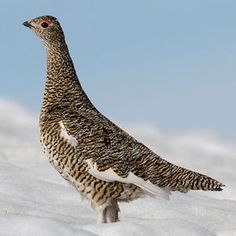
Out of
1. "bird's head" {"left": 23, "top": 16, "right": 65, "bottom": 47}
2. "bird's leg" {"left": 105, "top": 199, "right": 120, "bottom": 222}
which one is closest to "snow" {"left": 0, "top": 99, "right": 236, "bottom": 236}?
"bird's leg" {"left": 105, "top": 199, "right": 120, "bottom": 222}

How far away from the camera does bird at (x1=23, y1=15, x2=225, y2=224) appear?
11.4 meters

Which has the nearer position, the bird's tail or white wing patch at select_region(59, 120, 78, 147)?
white wing patch at select_region(59, 120, 78, 147)

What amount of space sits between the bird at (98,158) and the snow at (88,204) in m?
0.38

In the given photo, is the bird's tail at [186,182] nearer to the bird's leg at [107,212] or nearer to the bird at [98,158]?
the bird at [98,158]

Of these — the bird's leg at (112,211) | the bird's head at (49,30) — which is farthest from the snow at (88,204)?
the bird's head at (49,30)

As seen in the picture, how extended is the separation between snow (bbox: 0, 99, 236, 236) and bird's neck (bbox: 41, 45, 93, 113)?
1.20 metres

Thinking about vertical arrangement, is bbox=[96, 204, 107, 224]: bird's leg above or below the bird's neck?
below

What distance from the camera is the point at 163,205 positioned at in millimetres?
13906

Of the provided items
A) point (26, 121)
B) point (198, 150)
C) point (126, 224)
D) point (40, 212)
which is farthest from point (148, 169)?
point (26, 121)

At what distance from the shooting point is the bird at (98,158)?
450 inches

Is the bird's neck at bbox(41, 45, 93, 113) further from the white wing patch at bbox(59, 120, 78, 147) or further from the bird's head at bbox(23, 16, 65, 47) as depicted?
the white wing patch at bbox(59, 120, 78, 147)

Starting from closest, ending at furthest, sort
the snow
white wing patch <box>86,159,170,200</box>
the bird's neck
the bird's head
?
the snow → white wing patch <box>86,159,170,200</box> → the bird's neck → the bird's head

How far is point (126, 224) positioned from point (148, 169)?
244 cm

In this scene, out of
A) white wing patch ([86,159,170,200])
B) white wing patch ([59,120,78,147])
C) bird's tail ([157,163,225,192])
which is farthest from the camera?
bird's tail ([157,163,225,192])
